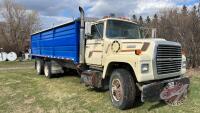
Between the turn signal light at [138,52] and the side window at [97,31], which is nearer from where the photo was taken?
the turn signal light at [138,52]

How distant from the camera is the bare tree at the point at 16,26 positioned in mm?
47000

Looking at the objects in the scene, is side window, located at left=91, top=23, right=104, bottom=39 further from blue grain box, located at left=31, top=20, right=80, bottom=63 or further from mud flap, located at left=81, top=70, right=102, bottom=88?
mud flap, located at left=81, top=70, right=102, bottom=88

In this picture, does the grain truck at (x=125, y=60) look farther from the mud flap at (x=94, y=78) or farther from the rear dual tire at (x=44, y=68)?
the rear dual tire at (x=44, y=68)

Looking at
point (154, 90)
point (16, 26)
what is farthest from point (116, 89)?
point (16, 26)

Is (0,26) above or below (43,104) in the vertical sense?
above

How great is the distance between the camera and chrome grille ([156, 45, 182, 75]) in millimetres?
6614

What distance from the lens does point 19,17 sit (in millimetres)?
49594

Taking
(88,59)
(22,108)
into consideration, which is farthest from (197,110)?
(22,108)

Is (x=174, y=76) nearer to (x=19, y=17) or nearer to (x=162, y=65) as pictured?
(x=162, y=65)

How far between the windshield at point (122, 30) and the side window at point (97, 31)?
27 cm

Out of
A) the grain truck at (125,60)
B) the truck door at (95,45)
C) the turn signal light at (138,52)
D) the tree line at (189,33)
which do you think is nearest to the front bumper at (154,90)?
the grain truck at (125,60)

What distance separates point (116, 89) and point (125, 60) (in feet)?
3.01

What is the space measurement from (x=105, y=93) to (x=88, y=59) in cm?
129

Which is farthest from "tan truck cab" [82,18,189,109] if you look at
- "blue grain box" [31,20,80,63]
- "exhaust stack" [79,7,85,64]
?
"blue grain box" [31,20,80,63]
